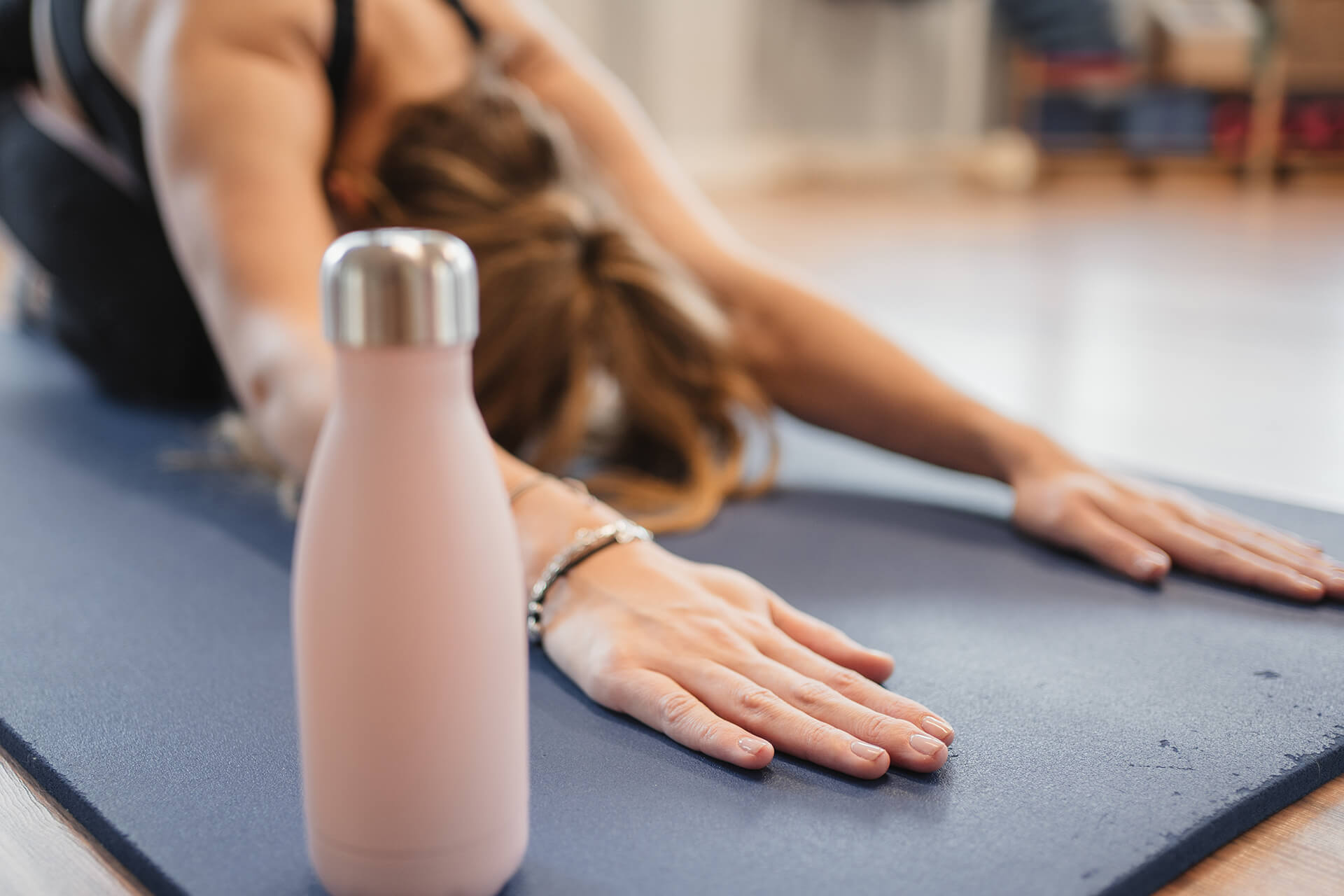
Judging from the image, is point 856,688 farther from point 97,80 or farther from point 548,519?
point 97,80

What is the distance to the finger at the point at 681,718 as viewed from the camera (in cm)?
68

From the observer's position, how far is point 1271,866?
63 centimetres

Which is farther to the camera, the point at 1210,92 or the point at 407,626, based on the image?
the point at 1210,92

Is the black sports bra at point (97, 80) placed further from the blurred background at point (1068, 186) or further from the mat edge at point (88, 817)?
the blurred background at point (1068, 186)

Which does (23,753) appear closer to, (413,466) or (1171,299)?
(413,466)

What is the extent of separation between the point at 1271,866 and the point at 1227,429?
3.55 ft

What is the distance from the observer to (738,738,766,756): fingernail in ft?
2.22

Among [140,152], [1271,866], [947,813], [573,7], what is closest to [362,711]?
[947,813]

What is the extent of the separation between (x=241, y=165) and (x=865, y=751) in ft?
2.41

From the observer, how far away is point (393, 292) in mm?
448

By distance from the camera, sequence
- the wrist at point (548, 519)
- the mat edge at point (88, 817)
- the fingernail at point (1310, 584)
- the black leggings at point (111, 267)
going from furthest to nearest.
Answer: the black leggings at point (111, 267)
the fingernail at point (1310, 584)
the wrist at point (548, 519)
the mat edge at point (88, 817)

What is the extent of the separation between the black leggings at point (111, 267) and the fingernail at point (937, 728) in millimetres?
1163

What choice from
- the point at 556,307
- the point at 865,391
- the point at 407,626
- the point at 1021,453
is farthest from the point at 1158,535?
the point at 407,626

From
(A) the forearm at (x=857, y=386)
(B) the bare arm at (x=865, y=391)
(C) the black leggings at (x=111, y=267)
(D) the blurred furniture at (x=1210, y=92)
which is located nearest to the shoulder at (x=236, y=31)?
(B) the bare arm at (x=865, y=391)
